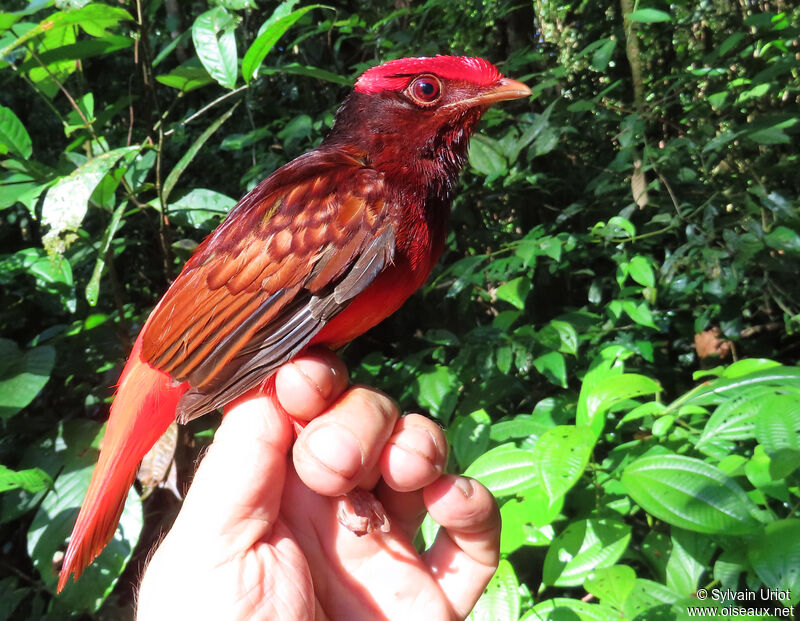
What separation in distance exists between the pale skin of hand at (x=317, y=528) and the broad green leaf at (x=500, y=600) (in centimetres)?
14

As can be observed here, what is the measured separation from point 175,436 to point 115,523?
1.92 ft

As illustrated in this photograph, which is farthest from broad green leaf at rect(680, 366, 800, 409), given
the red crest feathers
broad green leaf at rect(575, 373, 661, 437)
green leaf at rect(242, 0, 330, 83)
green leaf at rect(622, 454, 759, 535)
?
green leaf at rect(242, 0, 330, 83)

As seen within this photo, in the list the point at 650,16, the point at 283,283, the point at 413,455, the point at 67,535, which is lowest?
the point at 67,535

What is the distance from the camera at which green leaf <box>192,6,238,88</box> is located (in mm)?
1641

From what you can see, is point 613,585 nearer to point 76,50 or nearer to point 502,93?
point 502,93

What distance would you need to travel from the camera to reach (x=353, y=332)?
1339mm

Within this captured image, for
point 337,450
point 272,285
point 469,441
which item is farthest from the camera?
point 469,441

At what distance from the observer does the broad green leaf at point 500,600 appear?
54.2 inches

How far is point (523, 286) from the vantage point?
208cm

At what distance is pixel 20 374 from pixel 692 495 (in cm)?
193

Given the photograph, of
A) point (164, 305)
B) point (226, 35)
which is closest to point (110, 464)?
point (164, 305)

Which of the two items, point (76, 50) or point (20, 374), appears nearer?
point (76, 50)

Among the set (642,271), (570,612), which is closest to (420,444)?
(570,612)

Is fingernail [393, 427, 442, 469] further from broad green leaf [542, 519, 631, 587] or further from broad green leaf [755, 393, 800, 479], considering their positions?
broad green leaf [755, 393, 800, 479]
